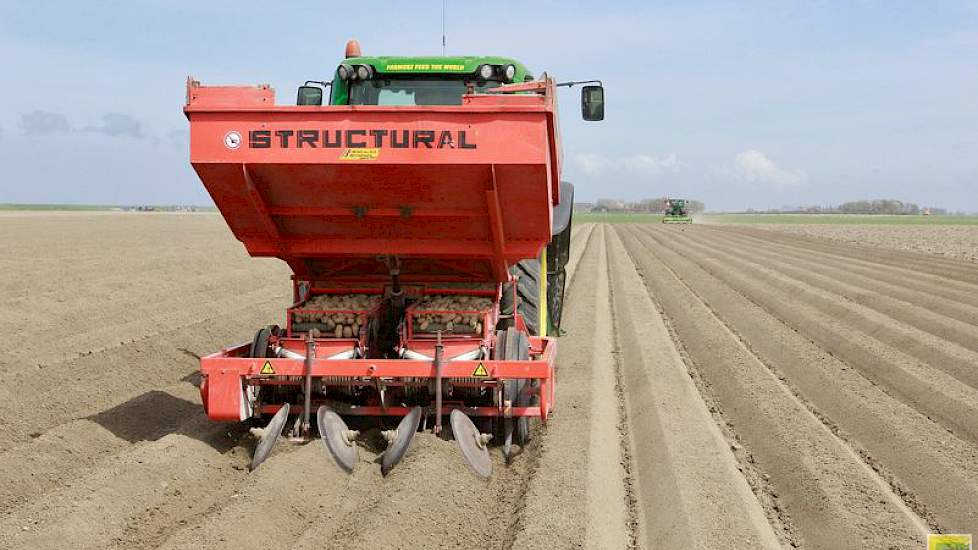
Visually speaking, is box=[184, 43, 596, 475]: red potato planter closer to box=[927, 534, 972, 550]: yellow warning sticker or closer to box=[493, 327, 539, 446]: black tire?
box=[493, 327, 539, 446]: black tire

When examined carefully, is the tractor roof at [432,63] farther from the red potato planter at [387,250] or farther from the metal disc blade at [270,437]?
the metal disc blade at [270,437]

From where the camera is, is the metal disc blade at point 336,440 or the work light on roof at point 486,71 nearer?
the metal disc blade at point 336,440

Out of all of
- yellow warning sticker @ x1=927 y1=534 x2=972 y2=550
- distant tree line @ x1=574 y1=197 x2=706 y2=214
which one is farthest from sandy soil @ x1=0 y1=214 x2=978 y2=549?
distant tree line @ x1=574 y1=197 x2=706 y2=214

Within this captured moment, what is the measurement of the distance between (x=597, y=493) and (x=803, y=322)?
26.0ft

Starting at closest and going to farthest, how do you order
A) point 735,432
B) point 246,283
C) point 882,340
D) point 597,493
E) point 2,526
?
point 2,526
point 597,493
point 735,432
point 882,340
point 246,283

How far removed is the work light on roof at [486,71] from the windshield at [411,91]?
0.31 feet

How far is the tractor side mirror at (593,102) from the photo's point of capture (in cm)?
709

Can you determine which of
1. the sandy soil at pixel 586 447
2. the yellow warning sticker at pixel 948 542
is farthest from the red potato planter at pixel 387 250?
the yellow warning sticker at pixel 948 542

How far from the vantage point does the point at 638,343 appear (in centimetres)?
1090

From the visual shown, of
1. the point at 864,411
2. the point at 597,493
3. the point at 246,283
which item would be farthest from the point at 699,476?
the point at 246,283

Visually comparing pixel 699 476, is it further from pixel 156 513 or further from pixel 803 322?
pixel 803 322

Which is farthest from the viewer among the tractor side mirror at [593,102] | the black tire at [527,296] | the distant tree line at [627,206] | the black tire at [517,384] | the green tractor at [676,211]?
the distant tree line at [627,206]

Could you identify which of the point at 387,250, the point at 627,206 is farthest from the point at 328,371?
the point at 627,206

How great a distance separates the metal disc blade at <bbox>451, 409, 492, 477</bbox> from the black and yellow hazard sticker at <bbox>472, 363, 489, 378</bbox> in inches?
11.2
